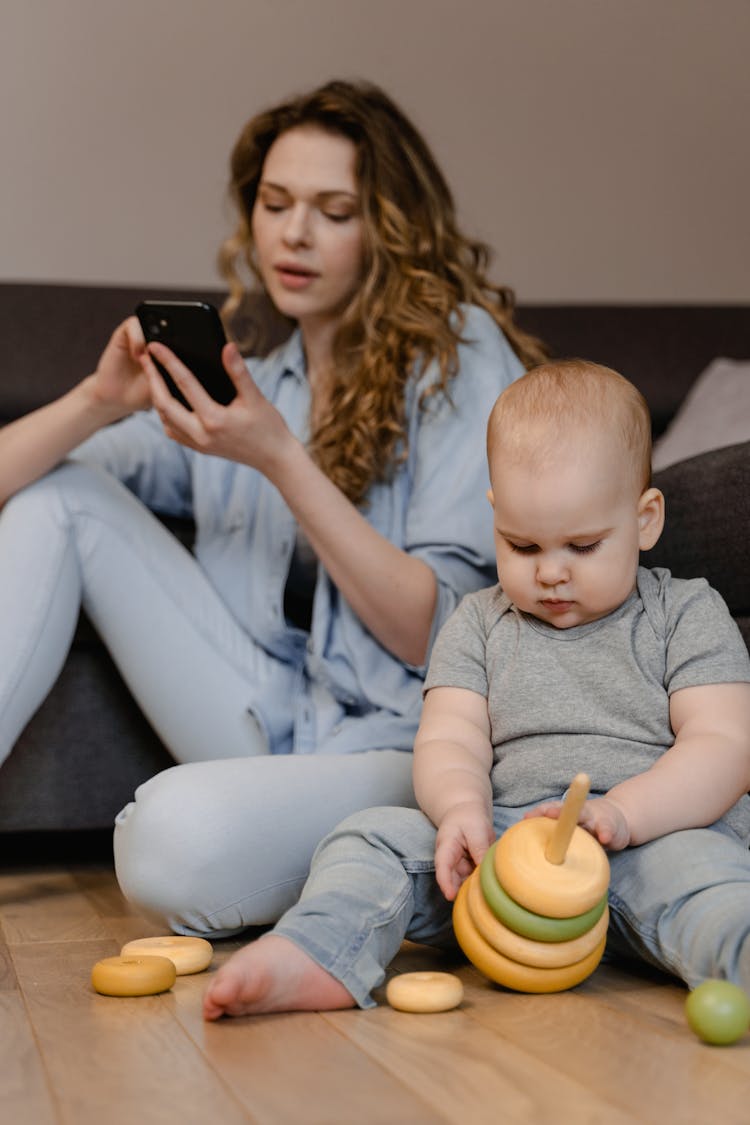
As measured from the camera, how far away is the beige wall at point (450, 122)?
2906 mm

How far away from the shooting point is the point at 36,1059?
967 mm

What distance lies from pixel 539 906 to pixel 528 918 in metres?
0.02

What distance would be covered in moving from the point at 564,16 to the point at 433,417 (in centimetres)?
181

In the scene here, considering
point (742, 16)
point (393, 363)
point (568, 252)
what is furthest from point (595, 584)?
point (742, 16)

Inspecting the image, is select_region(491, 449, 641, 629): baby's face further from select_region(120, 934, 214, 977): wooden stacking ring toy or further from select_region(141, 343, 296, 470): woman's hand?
select_region(120, 934, 214, 977): wooden stacking ring toy

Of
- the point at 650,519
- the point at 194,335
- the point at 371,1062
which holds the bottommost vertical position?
the point at 371,1062

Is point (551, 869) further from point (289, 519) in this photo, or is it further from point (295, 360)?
point (295, 360)

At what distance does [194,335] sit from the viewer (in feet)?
4.93

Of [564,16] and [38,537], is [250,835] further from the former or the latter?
[564,16]

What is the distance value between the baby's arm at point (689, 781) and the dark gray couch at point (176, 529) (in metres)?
0.29

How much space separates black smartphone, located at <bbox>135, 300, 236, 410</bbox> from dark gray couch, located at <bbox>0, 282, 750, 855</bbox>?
0.43 metres

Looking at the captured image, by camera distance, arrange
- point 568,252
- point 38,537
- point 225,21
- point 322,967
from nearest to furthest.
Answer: point 322,967, point 38,537, point 225,21, point 568,252

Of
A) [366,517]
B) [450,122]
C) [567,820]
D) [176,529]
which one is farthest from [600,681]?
[450,122]

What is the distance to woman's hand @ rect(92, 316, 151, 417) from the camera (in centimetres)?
159
